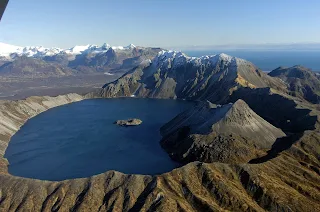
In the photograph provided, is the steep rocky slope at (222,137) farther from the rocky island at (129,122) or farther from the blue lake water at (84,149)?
the rocky island at (129,122)

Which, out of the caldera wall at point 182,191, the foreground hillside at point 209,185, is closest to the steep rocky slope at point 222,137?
the foreground hillside at point 209,185

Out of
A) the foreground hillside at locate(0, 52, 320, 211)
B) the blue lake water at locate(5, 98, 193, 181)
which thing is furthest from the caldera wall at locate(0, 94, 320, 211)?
the blue lake water at locate(5, 98, 193, 181)

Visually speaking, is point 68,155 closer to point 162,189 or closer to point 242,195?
point 162,189

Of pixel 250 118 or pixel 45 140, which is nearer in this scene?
pixel 250 118

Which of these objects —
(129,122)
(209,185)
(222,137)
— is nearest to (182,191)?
(209,185)

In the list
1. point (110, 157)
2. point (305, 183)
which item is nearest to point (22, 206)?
point (110, 157)
